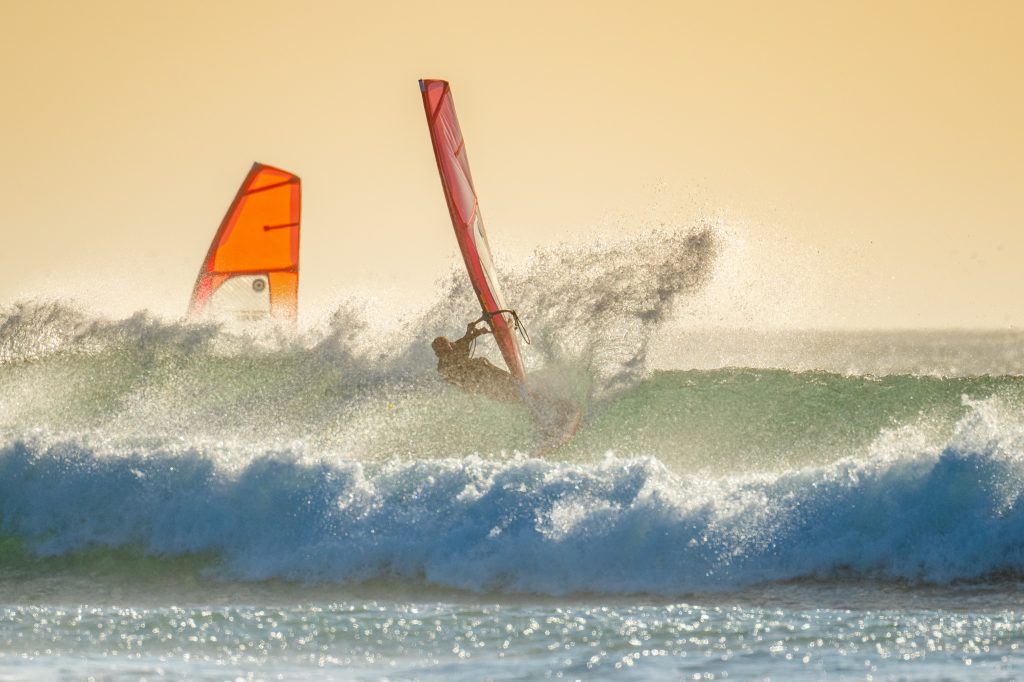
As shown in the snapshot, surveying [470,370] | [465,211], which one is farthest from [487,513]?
[465,211]

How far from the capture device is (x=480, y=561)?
786 centimetres

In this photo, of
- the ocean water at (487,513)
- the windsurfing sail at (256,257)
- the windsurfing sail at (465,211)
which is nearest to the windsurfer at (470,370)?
the windsurfing sail at (465,211)

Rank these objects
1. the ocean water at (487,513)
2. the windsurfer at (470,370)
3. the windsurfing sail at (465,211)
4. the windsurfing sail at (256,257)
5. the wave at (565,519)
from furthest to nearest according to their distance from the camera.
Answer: the windsurfing sail at (256,257), the windsurfing sail at (465,211), the windsurfer at (470,370), the wave at (565,519), the ocean water at (487,513)

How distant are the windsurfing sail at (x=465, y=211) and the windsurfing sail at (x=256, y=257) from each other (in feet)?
15.9

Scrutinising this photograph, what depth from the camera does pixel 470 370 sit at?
34.1 feet

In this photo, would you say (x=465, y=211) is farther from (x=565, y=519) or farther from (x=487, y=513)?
(x=565, y=519)

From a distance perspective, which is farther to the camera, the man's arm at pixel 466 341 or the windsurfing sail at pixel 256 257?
the windsurfing sail at pixel 256 257

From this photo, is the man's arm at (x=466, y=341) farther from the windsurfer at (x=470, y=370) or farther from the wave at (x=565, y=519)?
the wave at (x=565, y=519)

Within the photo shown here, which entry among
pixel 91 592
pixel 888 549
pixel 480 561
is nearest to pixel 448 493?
pixel 480 561

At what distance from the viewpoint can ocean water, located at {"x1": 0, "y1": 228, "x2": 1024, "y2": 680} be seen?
6082mm

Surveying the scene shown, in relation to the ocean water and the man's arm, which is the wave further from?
the man's arm

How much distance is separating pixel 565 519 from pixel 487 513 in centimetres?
54

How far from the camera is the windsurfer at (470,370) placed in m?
10.1

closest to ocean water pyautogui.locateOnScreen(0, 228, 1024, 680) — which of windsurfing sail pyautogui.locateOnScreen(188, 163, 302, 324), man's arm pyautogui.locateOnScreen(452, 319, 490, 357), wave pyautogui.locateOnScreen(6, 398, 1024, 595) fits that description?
wave pyautogui.locateOnScreen(6, 398, 1024, 595)
